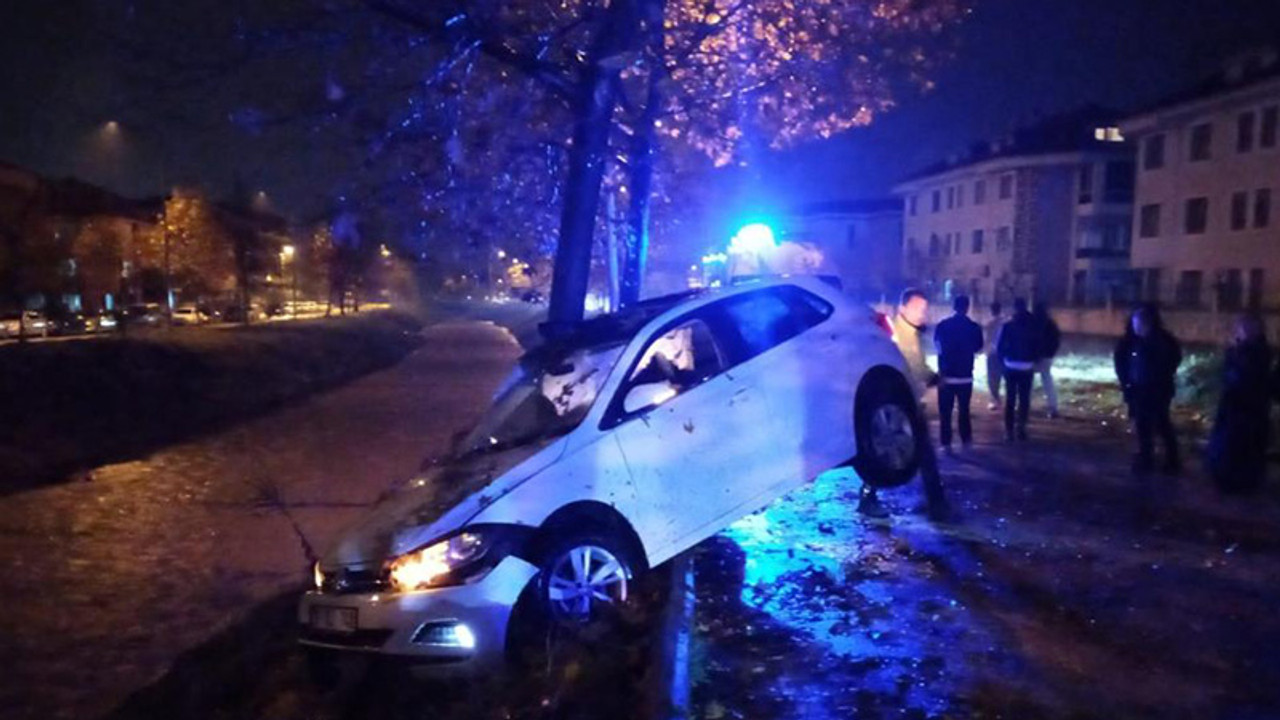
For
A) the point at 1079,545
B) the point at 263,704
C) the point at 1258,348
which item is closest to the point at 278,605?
the point at 263,704

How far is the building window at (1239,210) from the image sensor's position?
109 feet

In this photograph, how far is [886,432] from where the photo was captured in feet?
26.3

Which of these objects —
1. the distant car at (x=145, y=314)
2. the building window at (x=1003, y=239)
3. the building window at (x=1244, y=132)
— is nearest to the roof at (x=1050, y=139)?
the building window at (x=1003, y=239)

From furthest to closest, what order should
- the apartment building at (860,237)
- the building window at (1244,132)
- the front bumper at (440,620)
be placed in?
the apartment building at (860,237) < the building window at (1244,132) < the front bumper at (440,620)

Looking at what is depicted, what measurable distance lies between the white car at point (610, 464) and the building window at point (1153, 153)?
3494 cm

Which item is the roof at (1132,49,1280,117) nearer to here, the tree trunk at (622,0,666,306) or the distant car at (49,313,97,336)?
the tree trunk at (622,0,666,306)

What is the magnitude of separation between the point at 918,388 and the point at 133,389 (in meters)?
20.2

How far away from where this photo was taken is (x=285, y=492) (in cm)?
1357

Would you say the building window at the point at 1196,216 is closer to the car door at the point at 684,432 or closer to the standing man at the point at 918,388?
the standing man at the point at 918,388

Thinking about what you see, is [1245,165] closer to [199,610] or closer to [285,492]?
[285,492]

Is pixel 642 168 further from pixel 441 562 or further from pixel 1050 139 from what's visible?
pixel 1050 139

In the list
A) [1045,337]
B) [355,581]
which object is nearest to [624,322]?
[355,581]

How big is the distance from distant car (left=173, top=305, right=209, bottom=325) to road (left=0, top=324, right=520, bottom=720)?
114ft

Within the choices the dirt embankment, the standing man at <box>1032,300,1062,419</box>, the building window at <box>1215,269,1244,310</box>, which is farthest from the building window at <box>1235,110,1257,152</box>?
the dirt embankment
